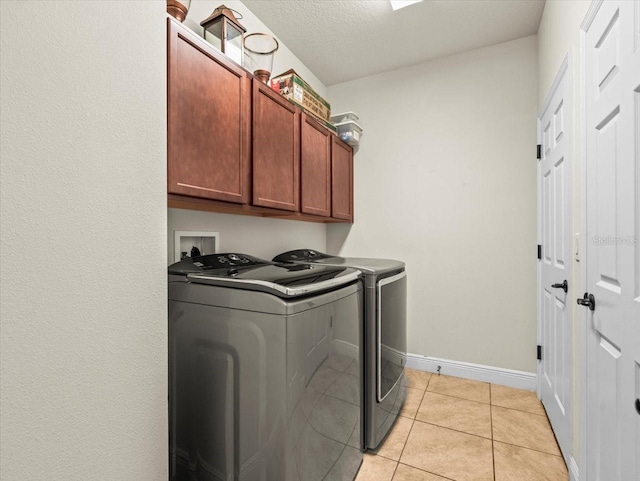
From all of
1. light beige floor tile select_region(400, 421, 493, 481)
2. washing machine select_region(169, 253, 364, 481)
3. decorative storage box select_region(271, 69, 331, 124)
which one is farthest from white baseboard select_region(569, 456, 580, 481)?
decorative storage box select_region(271, 69, 331, 124)

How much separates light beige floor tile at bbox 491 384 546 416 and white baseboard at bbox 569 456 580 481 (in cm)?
66

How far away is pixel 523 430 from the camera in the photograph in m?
1.91

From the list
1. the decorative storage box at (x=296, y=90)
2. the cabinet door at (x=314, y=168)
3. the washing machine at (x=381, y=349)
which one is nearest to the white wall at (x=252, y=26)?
the decorative storage box at (x=296, y=90)

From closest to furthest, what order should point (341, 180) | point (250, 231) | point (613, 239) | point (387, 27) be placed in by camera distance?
point (613, 239)
point (250, 231)
point (387, 27)
point (341, 180)

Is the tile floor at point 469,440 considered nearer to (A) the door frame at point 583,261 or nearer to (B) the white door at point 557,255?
(B) the white door at point 557,255

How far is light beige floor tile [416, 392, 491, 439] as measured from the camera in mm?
1949

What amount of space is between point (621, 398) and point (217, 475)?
1.39 m

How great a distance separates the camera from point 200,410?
126cm

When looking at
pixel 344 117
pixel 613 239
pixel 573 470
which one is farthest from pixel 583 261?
pixel 344 117

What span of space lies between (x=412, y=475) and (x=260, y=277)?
127cm

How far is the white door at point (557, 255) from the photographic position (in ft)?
5.09

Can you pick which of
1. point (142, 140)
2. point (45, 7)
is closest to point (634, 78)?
point (142, 140)

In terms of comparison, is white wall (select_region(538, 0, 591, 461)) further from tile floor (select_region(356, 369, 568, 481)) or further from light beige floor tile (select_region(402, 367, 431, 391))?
light beige floor tile (select_region(402, 367, 431, 391))

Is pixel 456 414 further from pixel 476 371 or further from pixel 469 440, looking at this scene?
pixel 476 371
